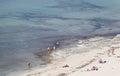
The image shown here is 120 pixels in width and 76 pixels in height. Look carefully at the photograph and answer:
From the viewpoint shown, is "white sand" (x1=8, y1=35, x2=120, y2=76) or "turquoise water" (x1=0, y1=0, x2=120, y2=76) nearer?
"white sand" (x1=8, y1=35, x2=120, y2=76)

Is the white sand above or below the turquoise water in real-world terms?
below

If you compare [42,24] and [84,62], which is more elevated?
[42,24]

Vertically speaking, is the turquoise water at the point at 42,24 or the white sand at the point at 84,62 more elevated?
the turquoise water at the point at 42,24

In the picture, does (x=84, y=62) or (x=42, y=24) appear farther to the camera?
(x=42, y=24)

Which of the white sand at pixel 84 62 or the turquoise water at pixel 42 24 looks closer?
the white sand at pixel 84 62

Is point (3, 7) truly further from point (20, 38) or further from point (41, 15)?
point (20, 38)
